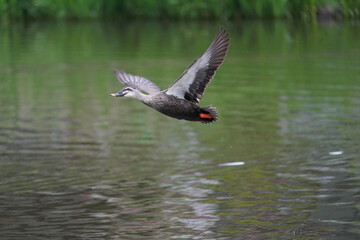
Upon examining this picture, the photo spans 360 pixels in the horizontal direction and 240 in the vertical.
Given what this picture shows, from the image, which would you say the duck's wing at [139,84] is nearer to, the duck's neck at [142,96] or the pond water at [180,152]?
the duck's neck at [142,96]

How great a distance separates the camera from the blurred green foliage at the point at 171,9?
107ft

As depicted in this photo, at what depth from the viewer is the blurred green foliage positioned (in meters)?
32.7

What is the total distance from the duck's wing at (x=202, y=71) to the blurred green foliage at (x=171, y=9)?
23.4 metres

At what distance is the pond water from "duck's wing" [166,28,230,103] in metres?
1.23

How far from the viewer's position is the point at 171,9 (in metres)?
33.8

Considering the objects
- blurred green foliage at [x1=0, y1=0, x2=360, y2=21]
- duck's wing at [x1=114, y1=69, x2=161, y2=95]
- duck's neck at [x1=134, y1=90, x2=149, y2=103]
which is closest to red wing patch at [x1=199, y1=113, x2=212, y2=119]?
duck's neck at [x1=134, y1=90, x2=149, y2=103]

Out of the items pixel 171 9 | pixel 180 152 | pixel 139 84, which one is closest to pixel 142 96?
pixel 139 84

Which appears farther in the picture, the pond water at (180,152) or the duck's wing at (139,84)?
the duck's wing at (139,84)

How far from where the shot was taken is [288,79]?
20.3 m

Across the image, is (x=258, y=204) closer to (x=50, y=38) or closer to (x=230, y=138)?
(x=230, y=138)

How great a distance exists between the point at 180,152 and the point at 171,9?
21664mm

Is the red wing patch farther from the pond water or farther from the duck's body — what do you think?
the pond water

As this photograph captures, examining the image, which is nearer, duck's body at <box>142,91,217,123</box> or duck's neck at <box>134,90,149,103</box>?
duck's body at <box>142,91,217,123</box>

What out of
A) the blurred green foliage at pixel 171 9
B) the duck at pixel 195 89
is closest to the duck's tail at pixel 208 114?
the duck at pixel 195 89
